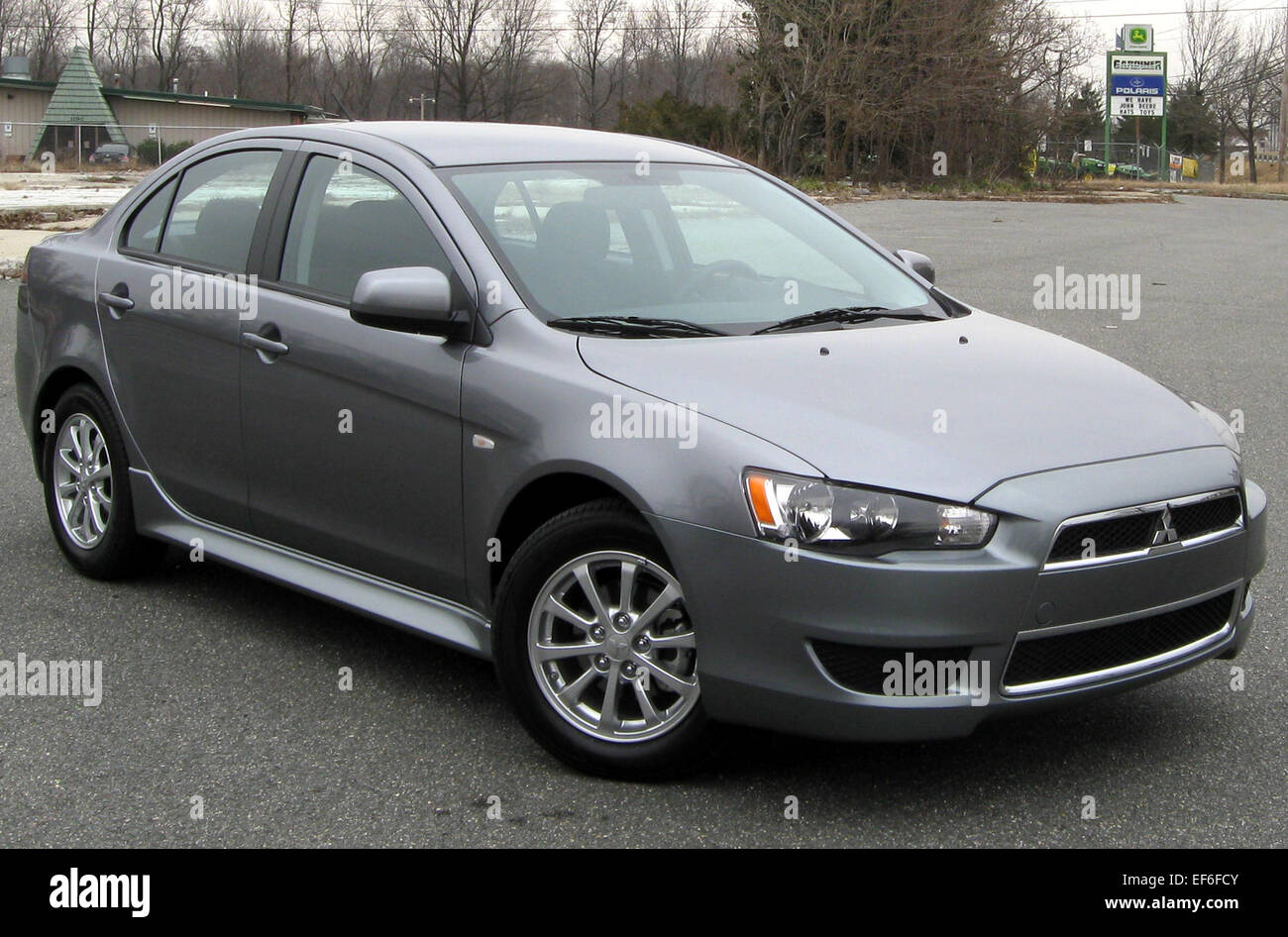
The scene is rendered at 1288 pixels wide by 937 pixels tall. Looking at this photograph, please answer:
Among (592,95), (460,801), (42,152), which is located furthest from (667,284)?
(592,95)

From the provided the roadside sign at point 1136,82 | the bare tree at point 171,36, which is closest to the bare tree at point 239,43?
the bare tree at point 171,36

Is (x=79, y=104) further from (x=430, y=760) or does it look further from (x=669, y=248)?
(x=430, y=760)

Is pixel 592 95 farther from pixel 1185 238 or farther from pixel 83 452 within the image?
pixel 83 452

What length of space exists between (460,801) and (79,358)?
2.72 metres

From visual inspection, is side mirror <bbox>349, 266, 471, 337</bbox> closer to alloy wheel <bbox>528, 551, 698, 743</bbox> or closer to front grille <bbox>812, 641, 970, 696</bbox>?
alloy wheel <bbox>528, 551, 698, 743</bbox>

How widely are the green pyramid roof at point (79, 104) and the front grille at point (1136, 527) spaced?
66.7 m

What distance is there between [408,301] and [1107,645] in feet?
6.53

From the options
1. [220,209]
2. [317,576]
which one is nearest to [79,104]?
[220,209]

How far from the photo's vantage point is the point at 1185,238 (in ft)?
84.0

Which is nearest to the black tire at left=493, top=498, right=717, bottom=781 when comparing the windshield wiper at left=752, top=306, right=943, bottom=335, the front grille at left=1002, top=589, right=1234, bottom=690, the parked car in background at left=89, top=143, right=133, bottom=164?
the front grille at left=1002, top=589, right=1234, bottom=690

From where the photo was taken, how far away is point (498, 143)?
498cm

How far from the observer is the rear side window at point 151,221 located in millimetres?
5603
